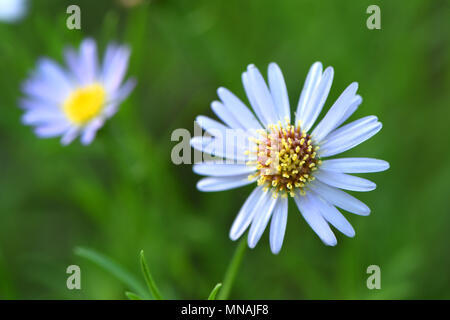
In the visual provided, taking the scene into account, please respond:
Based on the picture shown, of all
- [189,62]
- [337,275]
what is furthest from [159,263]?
[189,62]

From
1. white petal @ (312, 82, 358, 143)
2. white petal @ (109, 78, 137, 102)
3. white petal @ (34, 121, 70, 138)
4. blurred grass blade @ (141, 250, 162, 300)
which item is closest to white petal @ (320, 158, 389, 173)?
white petal @ (312, 82, 358, 143)

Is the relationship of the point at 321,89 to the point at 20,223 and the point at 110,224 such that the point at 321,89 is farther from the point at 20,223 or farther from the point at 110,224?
the point at 20,223

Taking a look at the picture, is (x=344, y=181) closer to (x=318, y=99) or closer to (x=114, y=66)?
(x=318, y=99)

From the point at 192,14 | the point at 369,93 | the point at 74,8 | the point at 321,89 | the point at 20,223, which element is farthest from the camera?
the point at 20,223

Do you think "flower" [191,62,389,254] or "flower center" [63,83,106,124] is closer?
"flower" [191,62,389,254]

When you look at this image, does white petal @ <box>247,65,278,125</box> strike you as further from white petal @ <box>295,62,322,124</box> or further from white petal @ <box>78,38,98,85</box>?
white petal @ <box>78,38,98,85</box>

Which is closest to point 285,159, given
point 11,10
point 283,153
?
point 283,153
